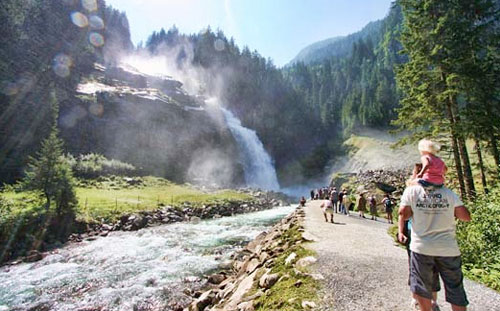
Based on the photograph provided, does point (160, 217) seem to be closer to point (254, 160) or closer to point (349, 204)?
point (349, 204)

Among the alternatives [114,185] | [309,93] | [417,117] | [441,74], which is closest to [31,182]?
[114,185]

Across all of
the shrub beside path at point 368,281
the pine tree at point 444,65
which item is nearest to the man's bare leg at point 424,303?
the shrub beside path at point 368,281

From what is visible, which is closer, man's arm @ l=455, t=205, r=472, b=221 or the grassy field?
man's arm @ l=455, t=205, r=472, b=221

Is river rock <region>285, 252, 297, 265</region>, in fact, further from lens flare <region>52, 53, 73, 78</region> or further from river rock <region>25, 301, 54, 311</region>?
lens flare <region>52, 53, 73, 78</region>

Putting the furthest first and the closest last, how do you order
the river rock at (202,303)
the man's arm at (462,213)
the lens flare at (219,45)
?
the lens flare at (219,45) → the river rock at (202,303) → the man's arm at (462,213)

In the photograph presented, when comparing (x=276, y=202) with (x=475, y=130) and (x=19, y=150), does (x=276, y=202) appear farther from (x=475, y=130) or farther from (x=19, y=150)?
(x=19, y=150)

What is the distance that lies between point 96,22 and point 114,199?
97.8 metres

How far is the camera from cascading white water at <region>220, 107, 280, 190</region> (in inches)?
2758

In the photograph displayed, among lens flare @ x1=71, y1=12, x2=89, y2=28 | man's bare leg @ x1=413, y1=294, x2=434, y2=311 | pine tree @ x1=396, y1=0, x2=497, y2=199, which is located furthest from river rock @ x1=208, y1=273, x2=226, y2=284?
lens flare @ x1=71, y1=12, x2=89, y2=28

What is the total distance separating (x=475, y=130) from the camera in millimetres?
13297

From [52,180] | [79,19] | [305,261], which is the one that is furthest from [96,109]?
[305,261]

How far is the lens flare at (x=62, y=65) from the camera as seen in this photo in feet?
198

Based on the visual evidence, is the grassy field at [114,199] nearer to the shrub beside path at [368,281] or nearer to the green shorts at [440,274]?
the shrub beside path at [368,281]

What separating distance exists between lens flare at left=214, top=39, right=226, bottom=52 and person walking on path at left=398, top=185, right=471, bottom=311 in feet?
411
